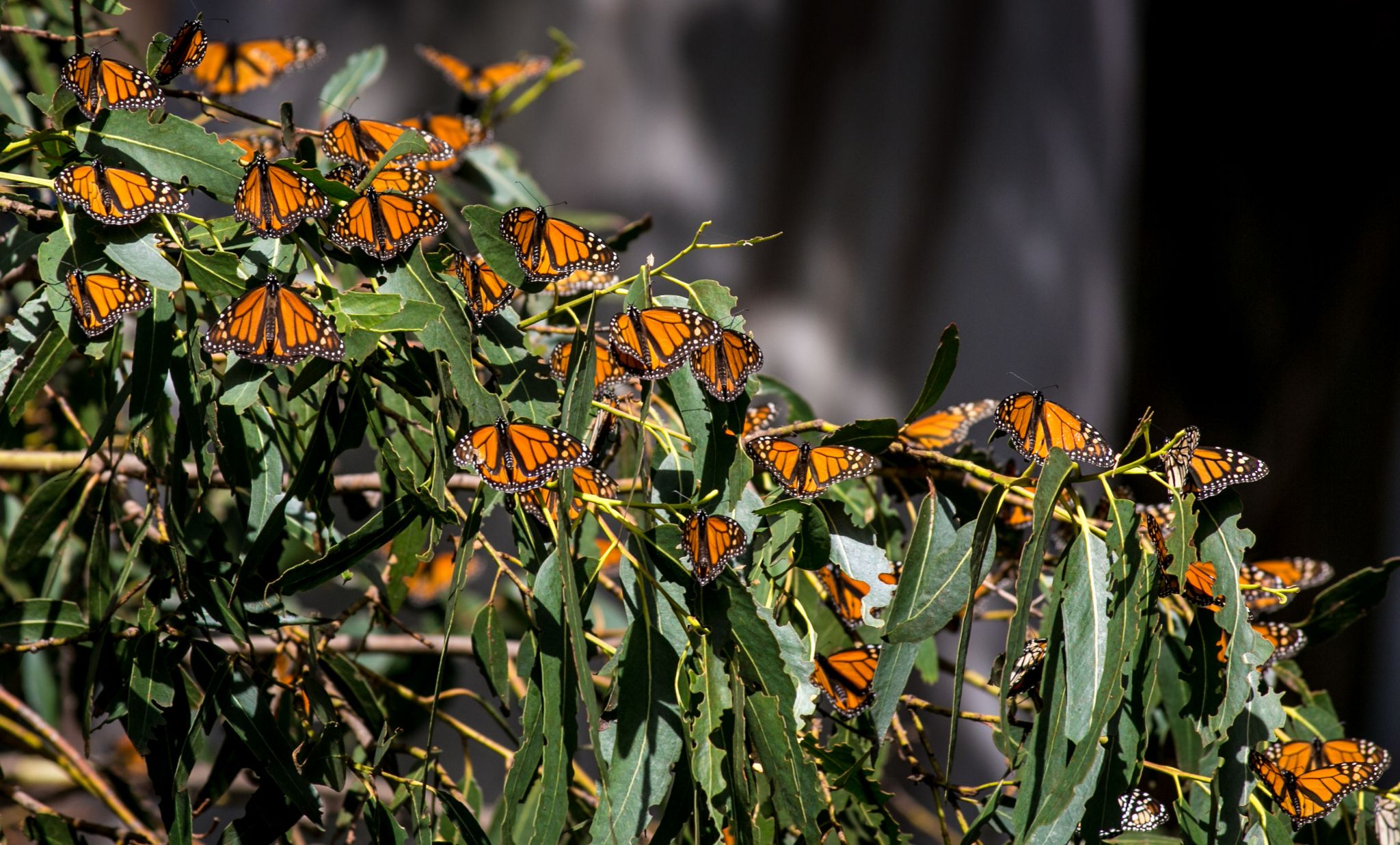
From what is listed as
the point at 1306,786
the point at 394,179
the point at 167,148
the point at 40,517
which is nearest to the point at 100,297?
the point at 167,148

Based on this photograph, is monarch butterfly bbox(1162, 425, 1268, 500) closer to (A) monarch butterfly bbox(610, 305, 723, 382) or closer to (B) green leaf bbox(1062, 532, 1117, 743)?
(B) green leaf bbox(1062, 532, 1117, 743)

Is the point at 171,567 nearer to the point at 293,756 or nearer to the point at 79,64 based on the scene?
the point at 293,756

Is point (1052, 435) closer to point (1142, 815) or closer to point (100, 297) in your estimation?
point (1142, 815)

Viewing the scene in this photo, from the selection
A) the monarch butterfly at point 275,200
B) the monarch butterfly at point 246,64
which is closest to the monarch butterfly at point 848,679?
the monarch butterfly at point 275,200

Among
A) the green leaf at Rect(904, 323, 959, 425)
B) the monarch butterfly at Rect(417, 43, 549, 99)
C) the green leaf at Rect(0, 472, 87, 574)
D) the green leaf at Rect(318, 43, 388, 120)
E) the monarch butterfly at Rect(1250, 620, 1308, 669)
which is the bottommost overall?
the green leaf at Rect(0, 472, 87, 574)

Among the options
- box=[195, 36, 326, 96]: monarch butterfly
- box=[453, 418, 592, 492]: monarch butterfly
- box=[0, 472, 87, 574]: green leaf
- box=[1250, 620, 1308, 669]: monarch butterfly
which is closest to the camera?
box=[453, 418, 592, 492]: monarch butterfly

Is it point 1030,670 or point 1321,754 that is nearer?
point 1030,670

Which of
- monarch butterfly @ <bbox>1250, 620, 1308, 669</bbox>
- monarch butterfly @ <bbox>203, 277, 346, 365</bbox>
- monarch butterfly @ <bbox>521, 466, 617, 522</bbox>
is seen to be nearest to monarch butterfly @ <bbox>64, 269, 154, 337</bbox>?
monarch butterfly @ <bbox>203, 277, 346, 365</bbox>

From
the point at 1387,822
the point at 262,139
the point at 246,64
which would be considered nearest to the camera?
the point at 1387,822
